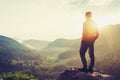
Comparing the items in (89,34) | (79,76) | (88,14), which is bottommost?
(79,76)

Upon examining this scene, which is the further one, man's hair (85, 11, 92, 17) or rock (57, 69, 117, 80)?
man's hair (85, 11, 92, 17)

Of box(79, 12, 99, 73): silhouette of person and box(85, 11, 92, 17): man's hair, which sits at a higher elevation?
box(85, 11, 92, 17): man's hair

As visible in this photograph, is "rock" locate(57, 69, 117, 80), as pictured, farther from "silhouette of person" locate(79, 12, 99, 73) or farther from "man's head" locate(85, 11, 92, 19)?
"man's head" locate(85, 11, 92, 19)

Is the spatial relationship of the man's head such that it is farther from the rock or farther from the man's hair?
the rock

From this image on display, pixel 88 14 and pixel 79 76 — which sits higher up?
pixel 88 14

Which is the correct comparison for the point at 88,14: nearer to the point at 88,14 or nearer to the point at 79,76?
the point at 88,14

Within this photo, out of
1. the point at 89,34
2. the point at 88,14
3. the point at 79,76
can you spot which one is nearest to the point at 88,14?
the point at 88,14

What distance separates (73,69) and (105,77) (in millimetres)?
2636

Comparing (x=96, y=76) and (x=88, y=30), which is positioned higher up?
(x=88, y=30)

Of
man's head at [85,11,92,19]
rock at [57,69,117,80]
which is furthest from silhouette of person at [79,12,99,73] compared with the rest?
rock at [57,69,117,80]

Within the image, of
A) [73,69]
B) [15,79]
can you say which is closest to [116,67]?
[15,79]

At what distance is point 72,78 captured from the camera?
22859 millimetres

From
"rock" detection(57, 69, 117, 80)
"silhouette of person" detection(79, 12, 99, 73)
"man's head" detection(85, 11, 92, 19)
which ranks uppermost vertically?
"man's head" detection(85, 11, 92, 19)

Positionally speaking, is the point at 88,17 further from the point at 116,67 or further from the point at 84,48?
the point at 116,67
